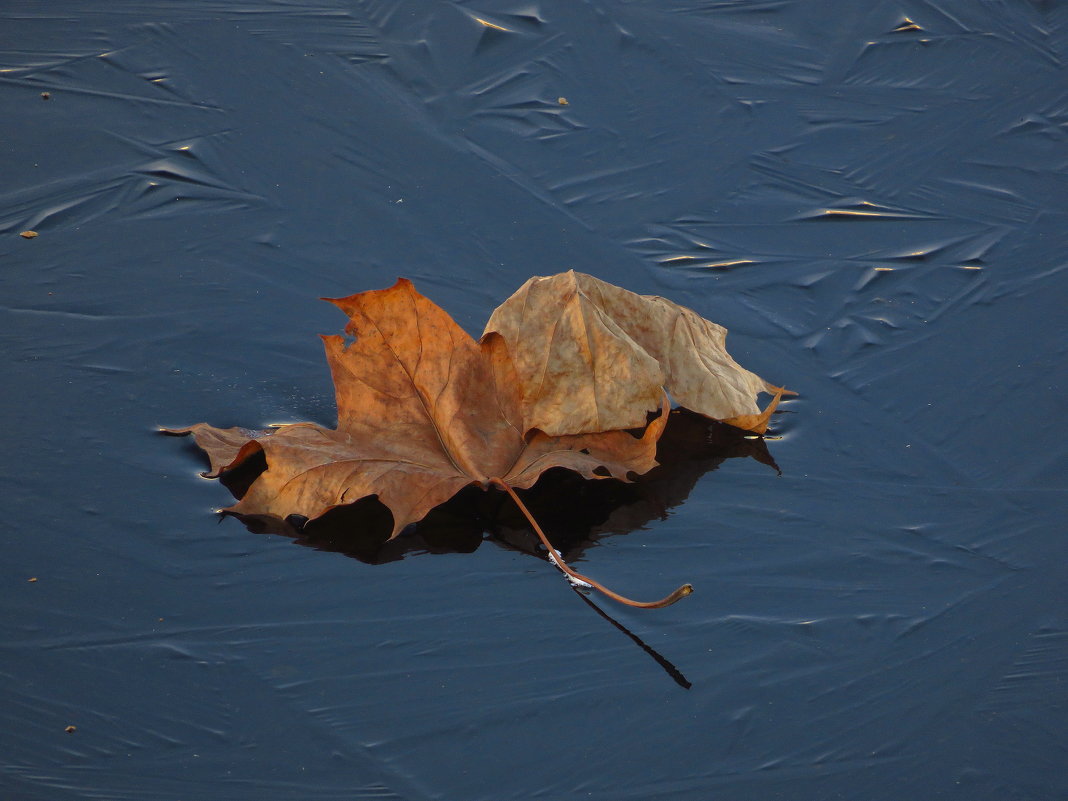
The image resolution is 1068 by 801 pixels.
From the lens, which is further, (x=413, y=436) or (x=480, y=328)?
(x=480, y=328)

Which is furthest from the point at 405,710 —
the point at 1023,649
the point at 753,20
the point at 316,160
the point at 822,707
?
the point at 753,20

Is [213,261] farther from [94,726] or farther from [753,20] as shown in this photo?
[753,20]

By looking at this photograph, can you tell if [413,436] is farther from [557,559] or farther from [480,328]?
[480,328]

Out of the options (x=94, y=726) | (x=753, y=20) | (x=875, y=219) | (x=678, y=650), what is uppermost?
(x=753, y=20)

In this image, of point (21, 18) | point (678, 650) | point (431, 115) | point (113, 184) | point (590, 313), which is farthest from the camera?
point (21, 18)

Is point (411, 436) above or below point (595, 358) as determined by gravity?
below

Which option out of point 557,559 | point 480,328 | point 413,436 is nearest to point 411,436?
point 413,436
